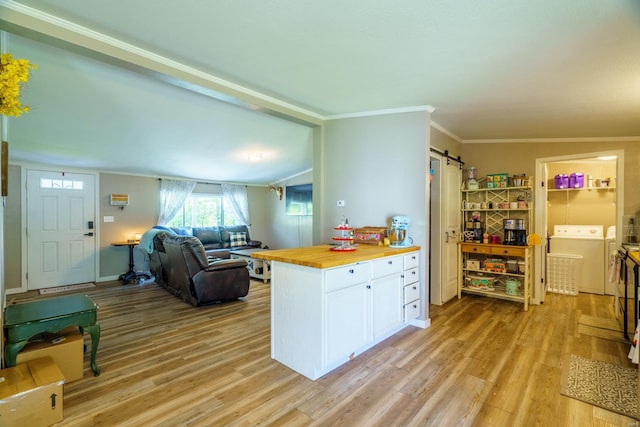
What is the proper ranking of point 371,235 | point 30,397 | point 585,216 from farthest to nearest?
1. point 585,216
2. point 371,235
3. point 30,397

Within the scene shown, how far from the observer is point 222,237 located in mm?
7090

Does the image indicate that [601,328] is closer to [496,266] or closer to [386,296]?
[496,266]

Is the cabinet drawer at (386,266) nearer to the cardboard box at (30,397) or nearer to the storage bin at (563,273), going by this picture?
the cardboard box at (30,397)

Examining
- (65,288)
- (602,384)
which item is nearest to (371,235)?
(602,384)

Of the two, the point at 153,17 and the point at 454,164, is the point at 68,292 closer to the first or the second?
the point at 153,17

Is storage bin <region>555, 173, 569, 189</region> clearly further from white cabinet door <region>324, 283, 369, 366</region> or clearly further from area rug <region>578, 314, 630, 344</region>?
white cabinet door <region>324, 283, 369, 366</region>

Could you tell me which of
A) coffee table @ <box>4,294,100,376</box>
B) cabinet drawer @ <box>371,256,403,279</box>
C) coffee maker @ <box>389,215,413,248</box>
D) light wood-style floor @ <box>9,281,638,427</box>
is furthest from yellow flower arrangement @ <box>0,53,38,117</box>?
coffee maker @ <box>389,215,413,248</box>

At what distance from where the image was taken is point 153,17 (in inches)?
75.0

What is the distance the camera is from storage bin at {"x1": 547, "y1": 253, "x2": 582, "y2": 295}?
190 inches

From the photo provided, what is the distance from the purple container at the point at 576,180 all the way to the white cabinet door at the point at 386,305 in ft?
13.7

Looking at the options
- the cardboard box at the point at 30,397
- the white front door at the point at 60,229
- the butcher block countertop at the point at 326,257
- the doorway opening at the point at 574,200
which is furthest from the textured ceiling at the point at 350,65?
the cardboard box at the point at 30,397

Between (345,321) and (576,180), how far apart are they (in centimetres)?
509

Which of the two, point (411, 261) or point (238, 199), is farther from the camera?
point (238, 199)

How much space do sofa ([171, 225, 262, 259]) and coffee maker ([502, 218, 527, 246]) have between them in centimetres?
505
